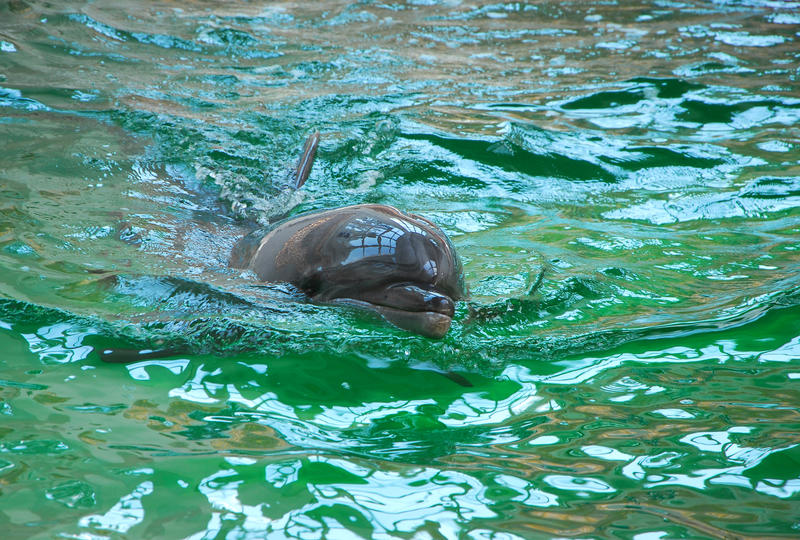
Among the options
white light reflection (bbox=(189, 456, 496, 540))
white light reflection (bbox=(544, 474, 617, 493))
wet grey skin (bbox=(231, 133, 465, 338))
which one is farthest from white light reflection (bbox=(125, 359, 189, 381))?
white light reflection (bbox=(544, 474, 617, 493))

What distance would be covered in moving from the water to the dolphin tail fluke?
8.6 inches

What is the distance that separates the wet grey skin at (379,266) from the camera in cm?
310

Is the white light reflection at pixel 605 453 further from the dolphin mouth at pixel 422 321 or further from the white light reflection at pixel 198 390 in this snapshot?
the white light reflection at pixel 198 390

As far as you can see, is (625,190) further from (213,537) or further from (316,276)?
(213,537)

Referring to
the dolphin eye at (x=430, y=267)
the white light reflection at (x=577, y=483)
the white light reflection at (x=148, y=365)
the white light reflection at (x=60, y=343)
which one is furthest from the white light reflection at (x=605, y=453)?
the white light reflection at (x=60, y=343)

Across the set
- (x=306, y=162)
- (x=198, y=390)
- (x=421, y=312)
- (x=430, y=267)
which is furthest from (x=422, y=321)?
(x=306, y=162)

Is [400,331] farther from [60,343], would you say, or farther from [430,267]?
[60,343]

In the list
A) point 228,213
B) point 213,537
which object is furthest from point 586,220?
point 213,537

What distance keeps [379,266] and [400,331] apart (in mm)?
284

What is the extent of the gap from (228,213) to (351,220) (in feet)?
7.05

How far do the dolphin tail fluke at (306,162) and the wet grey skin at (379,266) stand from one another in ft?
7.41

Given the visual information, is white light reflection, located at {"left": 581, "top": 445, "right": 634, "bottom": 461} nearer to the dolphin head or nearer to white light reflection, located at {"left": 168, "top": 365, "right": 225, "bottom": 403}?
the dolphin head

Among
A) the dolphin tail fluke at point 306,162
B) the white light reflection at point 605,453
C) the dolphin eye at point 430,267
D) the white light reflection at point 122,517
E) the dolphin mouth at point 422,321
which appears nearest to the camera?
the white light reflection at point 122,517

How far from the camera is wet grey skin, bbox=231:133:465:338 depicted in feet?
10.2
